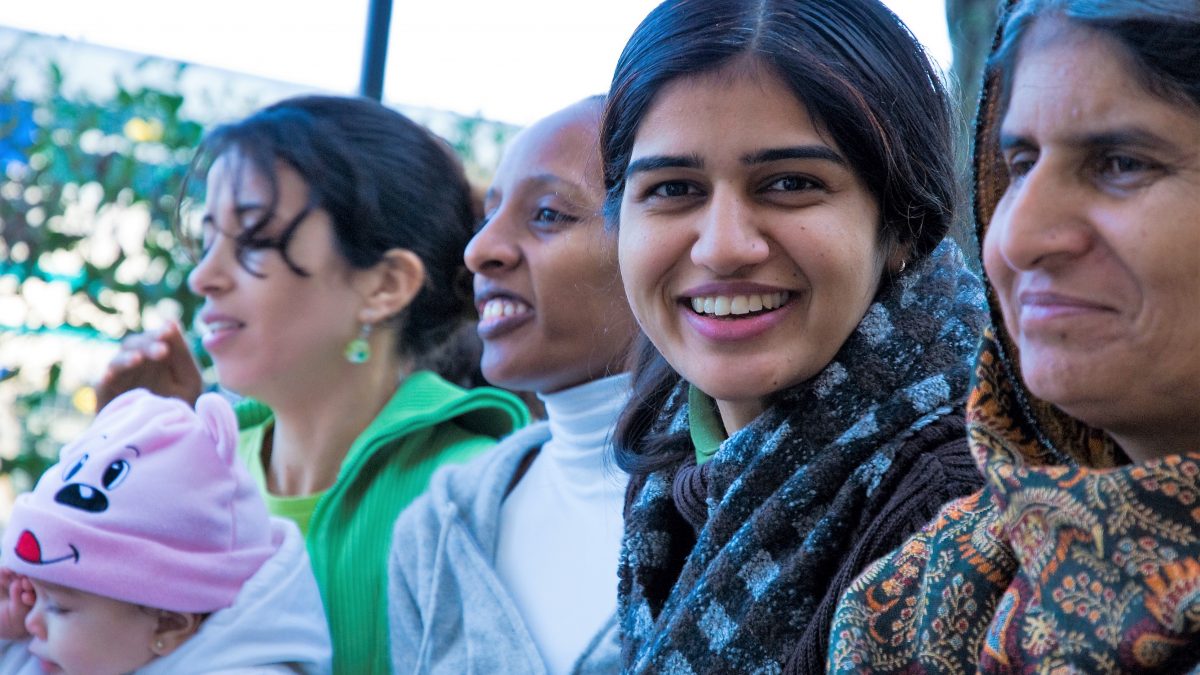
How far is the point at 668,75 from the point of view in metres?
1.88

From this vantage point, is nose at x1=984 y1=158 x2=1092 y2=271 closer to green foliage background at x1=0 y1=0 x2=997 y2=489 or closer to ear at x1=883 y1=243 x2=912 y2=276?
ear at x1=883 y1=243 x2=912 y2=276

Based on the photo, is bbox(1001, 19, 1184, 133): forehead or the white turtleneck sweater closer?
bbox(1001, 19, 1184, 133): forehead

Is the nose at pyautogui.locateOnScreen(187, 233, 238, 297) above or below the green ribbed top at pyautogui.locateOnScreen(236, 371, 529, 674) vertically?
above

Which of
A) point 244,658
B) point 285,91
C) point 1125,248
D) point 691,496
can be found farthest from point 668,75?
point 285,91

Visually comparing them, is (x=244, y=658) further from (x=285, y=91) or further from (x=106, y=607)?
(x=285, y=91)

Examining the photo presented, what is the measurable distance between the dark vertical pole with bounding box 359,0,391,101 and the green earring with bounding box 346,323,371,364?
0.66m

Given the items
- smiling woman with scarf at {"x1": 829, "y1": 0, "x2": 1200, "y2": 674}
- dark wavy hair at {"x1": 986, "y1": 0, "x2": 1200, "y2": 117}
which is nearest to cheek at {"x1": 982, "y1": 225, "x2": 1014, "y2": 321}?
smiling woman with scarf at {"x1": 829, "y1": 0, "x2": 1200, "y2": 674}

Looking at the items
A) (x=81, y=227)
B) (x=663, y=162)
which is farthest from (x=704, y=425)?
(x=81, y=227)

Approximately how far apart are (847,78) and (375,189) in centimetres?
165

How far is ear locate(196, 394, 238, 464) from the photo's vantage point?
8.16ft

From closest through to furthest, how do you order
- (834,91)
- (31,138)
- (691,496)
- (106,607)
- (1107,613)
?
Result: (1107,613)
(834,91)
(691,496)
(106,607)
(31,138)

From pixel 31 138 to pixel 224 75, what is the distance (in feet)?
1.82

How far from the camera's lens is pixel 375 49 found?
3.55m

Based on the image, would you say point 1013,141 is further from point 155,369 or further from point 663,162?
point 155,369
